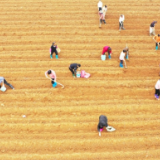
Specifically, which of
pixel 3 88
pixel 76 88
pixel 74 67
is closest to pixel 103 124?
pixel 76 88

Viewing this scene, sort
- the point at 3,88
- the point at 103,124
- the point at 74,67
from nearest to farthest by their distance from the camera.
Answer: the point at 103,124, the point at 3,88, the point at 74,67

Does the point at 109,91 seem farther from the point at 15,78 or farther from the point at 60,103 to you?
the point at 15,78

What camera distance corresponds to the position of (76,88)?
8016 mm

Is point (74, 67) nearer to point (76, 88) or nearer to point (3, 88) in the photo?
point (76, 88)

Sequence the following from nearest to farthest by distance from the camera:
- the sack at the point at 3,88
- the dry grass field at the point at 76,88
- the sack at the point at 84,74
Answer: the dry grass field at the point at 76,88
the sack at the point at 3,88
the sack at the point at 84,74

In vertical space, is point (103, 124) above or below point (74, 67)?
below

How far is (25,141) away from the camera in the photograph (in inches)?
248

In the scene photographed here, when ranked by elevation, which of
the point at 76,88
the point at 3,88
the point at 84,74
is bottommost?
the point at 76,88

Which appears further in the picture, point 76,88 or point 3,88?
point 76,88

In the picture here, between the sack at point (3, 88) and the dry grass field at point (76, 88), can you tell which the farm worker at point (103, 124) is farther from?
the sack at point (3, 88)

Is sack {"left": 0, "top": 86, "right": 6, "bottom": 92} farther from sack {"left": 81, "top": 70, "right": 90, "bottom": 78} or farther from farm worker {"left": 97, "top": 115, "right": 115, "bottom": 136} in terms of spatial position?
farm worker {"left": 97, "top": 115, "right": 115, "bottom": 136}

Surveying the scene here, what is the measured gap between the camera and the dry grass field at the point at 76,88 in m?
6.21

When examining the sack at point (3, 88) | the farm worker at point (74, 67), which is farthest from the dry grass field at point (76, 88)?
the farm worker at point (74, 67)

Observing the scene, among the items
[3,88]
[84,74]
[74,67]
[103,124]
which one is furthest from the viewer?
[84,74]
